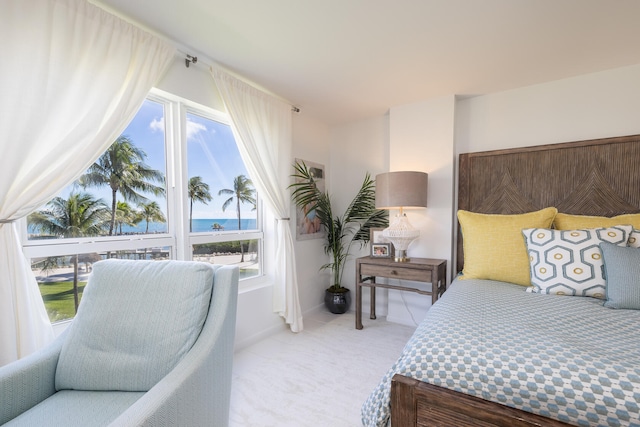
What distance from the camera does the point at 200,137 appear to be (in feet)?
7.70

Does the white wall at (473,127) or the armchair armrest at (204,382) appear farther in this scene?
the white wall at (473,127)

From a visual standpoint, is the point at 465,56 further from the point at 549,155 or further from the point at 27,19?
the point at 27,19

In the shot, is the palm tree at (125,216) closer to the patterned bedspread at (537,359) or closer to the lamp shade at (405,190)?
the patterned bedspread at (537,359)

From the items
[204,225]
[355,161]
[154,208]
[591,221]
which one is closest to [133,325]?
[154,208]

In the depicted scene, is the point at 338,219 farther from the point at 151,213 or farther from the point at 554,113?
the point at 554,113

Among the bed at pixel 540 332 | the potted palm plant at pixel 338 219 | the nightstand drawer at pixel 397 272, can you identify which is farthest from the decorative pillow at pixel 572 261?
the potted palm plant at pixel 338 219

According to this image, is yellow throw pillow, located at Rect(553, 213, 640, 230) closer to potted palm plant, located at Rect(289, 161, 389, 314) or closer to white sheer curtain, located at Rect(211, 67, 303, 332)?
potted palm plant, located at Rect(289, 161, 389, 314)

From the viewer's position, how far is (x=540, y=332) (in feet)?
3.55

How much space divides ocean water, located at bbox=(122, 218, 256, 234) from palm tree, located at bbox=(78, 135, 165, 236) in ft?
0.49

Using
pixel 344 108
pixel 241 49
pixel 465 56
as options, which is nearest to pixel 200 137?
pixel 241 49

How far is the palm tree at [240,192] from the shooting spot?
2.54 m

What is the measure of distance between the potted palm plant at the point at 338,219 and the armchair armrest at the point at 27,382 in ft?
7.26

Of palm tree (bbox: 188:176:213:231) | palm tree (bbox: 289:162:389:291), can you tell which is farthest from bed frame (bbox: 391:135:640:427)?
palm tree (bbox: 188:176:213:231)

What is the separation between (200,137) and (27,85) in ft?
3.59
